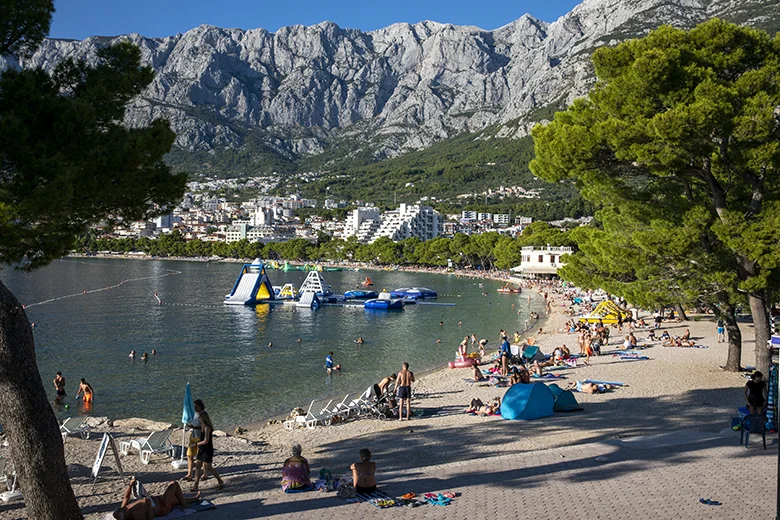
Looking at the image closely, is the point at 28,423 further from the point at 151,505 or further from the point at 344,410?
the point at 344,410

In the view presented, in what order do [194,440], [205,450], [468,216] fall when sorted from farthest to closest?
[468,216] → [194,440] → [205,450]

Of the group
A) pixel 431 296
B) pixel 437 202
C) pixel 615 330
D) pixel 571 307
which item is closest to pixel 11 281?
pixel 431 296

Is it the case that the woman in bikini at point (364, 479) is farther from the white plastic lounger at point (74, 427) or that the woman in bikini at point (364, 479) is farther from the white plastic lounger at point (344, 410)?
the white plastic lounger at point (74, 427)

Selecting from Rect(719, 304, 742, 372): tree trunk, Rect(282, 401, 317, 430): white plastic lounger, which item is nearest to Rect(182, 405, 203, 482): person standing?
Rect(282, 401, 317, 430): white plastic lounger

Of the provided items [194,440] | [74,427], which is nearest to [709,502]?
[194,440]

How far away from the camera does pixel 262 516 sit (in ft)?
A: 26.7

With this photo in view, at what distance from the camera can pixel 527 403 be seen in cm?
1500

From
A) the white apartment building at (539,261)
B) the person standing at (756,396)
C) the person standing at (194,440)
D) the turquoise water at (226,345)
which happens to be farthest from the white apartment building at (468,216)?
the person standing at (194,440)

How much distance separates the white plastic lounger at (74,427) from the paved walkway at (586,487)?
692cm

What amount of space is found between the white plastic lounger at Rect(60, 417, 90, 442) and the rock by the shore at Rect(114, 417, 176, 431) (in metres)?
1.39

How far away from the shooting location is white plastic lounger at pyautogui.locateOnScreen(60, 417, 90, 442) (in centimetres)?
1407

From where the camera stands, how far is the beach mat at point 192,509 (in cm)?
816

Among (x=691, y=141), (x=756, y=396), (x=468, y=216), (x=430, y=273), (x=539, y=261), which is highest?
(x=468, y=216)

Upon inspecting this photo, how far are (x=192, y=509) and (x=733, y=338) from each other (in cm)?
1705
